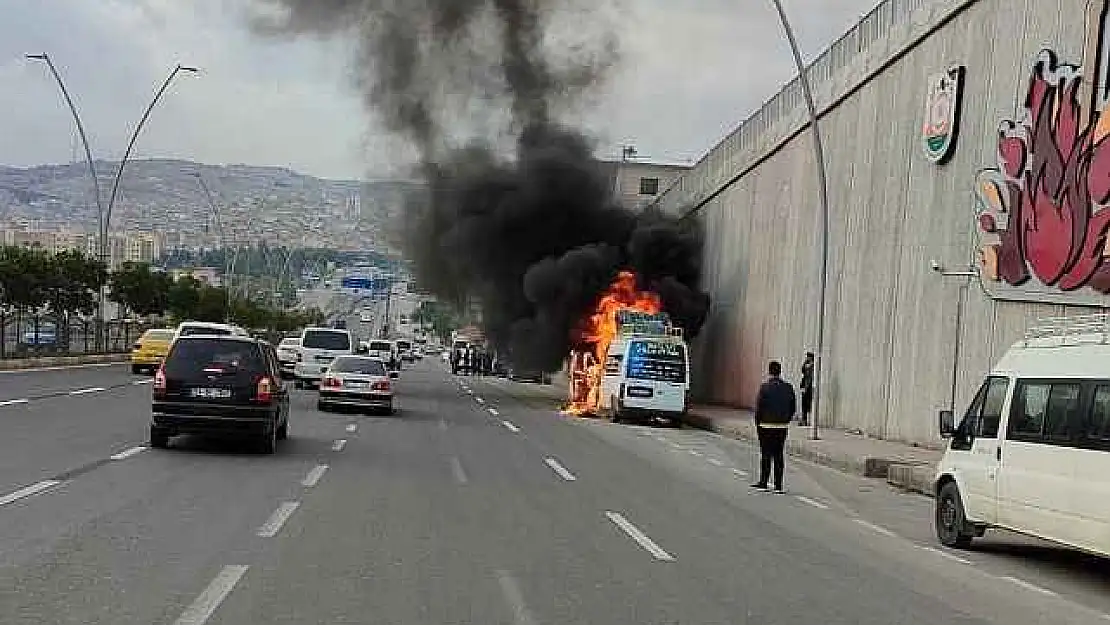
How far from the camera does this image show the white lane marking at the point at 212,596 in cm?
769

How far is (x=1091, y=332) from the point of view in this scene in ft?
39.9

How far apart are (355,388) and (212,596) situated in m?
22.8

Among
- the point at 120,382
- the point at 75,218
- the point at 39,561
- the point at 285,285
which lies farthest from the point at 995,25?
the point at 75,218

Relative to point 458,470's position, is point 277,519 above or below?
above

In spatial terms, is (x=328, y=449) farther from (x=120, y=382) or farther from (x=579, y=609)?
(x=120, y=382)

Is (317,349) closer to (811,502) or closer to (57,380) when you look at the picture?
(57,380)

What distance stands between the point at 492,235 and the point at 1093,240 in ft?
102

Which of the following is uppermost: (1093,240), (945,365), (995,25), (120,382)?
(995,25)

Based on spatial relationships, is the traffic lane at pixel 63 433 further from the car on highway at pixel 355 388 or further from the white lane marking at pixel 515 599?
the white lane marking at pixel 515 599

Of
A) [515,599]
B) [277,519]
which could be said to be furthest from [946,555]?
[277,519]

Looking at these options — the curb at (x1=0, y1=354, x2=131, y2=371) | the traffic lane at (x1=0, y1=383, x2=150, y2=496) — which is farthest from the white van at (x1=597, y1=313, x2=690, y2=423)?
the curb at (x1=0, y1=354, x2=131, y2=371)

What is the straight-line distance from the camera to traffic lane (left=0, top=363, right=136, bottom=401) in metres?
30.0

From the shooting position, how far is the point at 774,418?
18219 mm

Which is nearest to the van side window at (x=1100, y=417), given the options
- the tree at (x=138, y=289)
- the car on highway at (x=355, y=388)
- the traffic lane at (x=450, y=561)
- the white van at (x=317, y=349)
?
the traffic lane at (x=450, y=561)
